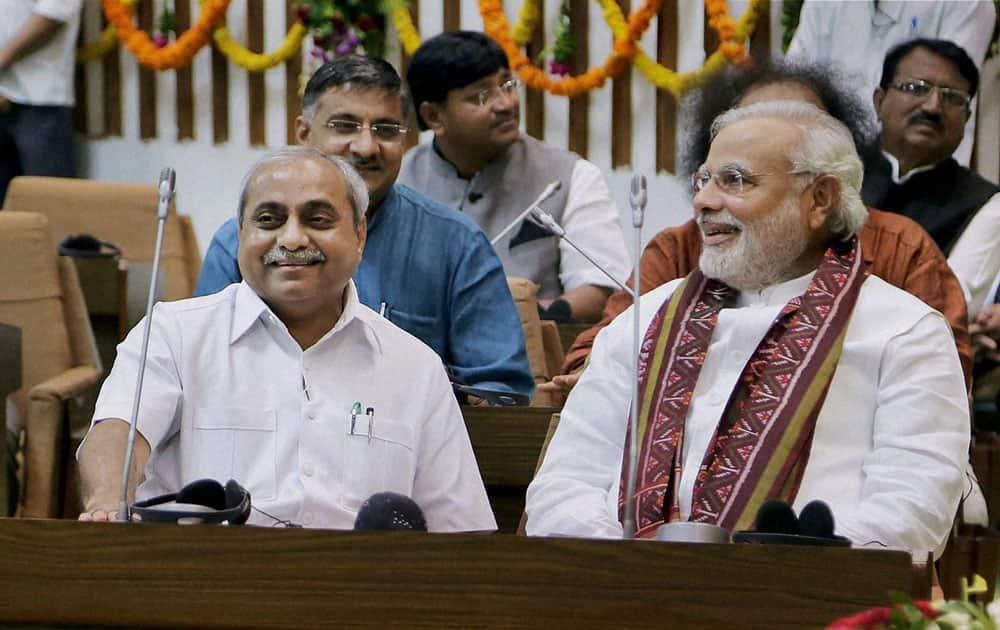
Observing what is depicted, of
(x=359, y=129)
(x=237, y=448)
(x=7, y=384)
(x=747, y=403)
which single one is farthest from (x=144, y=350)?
(x=7, y=384)

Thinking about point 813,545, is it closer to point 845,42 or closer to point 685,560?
point 685,560

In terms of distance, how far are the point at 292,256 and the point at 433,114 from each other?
2.22m

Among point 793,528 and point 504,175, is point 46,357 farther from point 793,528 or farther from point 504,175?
point 793,528

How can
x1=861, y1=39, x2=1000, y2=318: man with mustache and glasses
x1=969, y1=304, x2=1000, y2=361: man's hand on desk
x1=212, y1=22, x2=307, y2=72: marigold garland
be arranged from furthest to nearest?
x1=212, y1=22, x2=307, y2=72: marigold garland, x1=861, y1=39, x2=1000, y2=318: man with mustache and glasses, x1=969, y1=304, x2=1000, y2=361: man's hand on desk

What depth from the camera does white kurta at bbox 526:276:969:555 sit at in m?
3.09

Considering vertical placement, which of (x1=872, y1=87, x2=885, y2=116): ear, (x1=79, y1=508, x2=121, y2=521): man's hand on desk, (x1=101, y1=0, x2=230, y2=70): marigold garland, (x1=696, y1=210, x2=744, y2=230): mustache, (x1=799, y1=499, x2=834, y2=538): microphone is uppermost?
(x1=696, y1=210, x2=744, y2=230): mustache

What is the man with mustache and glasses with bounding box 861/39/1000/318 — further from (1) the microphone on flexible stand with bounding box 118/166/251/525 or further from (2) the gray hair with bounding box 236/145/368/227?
(1) the microphone on flexible stand with bounding box 118/166/251/525

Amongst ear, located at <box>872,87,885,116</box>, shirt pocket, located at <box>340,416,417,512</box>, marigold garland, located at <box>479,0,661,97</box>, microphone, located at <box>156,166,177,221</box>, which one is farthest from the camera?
marigold garland, located at <box>479,0,661,97</box>

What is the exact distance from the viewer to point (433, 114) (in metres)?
5.44

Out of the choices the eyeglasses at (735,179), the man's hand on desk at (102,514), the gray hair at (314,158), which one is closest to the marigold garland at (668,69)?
the eyeglasses at (735,179)

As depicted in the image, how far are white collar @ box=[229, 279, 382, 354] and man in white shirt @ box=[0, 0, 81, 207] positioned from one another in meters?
4.64

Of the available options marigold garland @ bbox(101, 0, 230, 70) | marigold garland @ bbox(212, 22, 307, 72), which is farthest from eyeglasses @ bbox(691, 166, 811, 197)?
marigold garland @ bbox(101, 0, 230, 70)

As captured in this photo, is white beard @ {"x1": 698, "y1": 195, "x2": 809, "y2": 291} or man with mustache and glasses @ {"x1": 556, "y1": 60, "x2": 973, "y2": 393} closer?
white beard @ {"x1": 698, "y1": 195, "x2": 809, "y2": 291}

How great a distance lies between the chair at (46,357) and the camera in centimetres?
491
